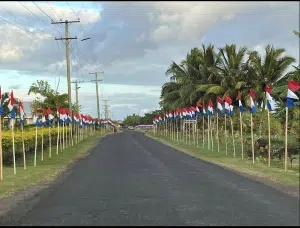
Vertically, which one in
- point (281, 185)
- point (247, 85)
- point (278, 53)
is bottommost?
point (281, 185)

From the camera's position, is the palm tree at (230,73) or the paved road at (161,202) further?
the palm tree at (230,73)

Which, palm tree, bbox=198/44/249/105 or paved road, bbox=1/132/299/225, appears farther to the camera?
palm tree, bbox=198/44/249/105

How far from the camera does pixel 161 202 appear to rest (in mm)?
9297

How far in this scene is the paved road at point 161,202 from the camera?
24.7 feet

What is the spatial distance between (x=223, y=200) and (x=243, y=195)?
0.85 metres

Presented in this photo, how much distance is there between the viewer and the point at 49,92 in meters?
47.0

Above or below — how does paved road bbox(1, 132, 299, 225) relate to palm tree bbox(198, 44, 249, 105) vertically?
below

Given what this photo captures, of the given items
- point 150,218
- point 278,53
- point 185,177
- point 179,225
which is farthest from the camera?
point 278,53

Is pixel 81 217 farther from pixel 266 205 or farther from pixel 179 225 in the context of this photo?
pixel 266 205

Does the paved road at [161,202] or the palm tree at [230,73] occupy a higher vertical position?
the palm tree at [230,73]

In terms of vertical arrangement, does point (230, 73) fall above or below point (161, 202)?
above

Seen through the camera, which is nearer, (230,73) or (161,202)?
(161,202)

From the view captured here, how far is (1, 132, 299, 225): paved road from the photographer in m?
7.52

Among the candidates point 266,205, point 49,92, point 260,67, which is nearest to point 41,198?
point 266,205
